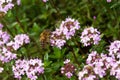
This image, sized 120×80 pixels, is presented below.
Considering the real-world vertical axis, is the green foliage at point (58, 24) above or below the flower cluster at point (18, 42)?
above

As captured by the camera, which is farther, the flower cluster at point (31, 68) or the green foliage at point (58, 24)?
the green foliage at point (58, 24)

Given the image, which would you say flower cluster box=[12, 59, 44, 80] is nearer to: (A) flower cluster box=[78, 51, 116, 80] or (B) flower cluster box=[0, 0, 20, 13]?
(A) flower cluster box=[78, 51, 116, 80]

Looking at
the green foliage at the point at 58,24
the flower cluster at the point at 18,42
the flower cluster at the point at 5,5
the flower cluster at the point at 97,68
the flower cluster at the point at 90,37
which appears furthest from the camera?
the flower cluster at the point at 5,5

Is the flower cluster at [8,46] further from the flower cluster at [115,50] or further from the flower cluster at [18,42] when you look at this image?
the flower cluster at [115,50]

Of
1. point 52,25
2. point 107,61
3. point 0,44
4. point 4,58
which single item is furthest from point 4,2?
point 107,61

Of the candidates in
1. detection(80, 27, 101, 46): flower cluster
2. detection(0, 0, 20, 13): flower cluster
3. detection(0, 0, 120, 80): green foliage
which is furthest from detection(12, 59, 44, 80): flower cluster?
detection(0, 0, 20, 13): flower cluster

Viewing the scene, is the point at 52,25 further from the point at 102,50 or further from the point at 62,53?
the point at 102,50

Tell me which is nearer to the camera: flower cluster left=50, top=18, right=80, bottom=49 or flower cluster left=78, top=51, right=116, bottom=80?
flower cluster left=78, top=51, right=116, bottom=80

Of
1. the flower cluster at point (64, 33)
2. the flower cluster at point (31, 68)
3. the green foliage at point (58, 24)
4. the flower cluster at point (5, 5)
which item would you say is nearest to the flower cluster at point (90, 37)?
the flower cluster at point (64, 33)
